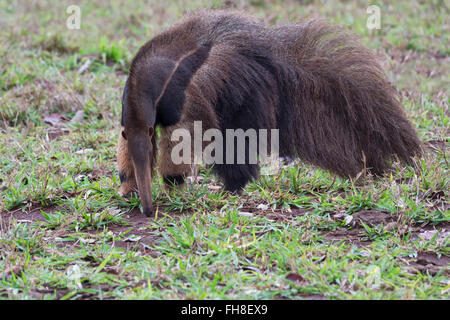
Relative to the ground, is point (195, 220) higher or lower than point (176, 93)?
lower

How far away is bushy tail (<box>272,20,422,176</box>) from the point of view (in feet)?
16.9

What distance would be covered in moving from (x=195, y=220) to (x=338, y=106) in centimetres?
166

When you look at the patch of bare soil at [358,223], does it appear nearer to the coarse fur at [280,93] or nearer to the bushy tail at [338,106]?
the coarse fur at [280,93]

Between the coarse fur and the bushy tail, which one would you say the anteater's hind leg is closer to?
the coarse fur

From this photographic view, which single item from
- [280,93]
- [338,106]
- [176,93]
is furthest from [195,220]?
[338,106]

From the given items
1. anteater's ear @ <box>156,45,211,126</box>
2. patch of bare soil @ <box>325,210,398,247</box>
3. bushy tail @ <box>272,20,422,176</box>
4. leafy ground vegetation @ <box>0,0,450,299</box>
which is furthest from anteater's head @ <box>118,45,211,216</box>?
patch of bare soil @ <box>325,210,398,247</box>

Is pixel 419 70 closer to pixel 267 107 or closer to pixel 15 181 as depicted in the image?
pixel 267 107

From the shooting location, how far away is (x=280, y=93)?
512cm

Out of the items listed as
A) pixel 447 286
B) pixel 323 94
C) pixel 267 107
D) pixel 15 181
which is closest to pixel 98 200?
pixel 15 181

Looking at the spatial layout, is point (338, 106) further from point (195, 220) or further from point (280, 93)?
point (195, 220)

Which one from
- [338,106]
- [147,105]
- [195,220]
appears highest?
[147,105]

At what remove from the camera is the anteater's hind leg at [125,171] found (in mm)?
4811

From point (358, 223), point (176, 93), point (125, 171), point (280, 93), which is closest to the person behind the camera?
point (358, 223)

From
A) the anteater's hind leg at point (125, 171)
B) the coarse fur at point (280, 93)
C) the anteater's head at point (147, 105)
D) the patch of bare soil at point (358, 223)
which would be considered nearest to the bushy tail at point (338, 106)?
the coarse fur at point (280, 93)
